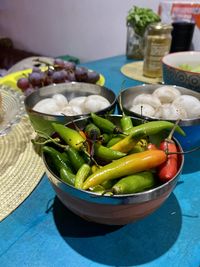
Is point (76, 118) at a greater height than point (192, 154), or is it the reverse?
point (76, 118)

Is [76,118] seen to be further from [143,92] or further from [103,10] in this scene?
[103,10]

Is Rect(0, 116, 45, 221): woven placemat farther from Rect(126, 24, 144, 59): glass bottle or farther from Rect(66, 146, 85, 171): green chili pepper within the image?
Rect(126, 24, 144, 59): glass bottle

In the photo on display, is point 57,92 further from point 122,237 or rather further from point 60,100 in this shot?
point 122,237

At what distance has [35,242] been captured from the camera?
0.37 metres

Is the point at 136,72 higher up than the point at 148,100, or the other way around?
the point at 148,100

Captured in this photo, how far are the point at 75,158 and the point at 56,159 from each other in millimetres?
27

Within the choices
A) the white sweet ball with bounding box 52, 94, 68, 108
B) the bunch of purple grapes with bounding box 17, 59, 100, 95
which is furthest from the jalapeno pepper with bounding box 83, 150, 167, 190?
the bunch of purple grapes with bounding box 17, 59, 100, 95

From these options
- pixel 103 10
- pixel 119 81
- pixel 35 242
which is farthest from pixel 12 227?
pixel 103 10

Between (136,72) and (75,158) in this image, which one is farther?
(136,72)

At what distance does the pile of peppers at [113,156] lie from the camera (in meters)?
0.34

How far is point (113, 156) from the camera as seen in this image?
0.37 m

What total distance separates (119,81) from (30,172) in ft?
1.83

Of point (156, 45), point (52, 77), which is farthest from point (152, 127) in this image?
point (156, 45)

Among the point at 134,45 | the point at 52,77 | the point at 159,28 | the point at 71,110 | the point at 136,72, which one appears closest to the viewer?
the point at 71,110
